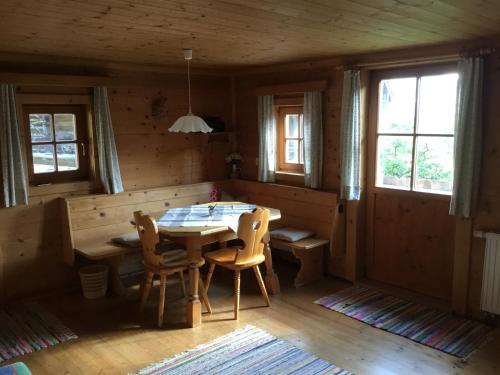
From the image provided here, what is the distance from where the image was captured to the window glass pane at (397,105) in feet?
13.2

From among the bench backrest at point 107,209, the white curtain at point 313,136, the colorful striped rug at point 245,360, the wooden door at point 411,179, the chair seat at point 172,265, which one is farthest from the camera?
the white curtain at point 313,136

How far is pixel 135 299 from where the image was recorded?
4.16 metres

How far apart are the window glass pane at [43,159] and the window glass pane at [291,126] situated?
2.41m

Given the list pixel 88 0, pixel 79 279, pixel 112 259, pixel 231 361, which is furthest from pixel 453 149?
pixel 79 279

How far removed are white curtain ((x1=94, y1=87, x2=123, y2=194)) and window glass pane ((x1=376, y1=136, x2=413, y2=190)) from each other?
2512 mm

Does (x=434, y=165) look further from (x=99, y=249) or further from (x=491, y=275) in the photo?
(x=99, y=249)

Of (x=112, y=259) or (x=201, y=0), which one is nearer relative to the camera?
(x=201, y=0)

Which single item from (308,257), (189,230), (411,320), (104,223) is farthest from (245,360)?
(104,223)

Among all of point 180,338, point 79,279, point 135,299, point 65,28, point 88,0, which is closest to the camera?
point 88,0

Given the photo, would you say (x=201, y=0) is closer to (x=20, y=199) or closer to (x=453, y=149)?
(x=453, y=149)

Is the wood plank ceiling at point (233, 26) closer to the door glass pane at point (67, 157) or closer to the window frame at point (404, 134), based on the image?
the window frame at point (404, 134)

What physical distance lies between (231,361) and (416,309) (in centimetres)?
169

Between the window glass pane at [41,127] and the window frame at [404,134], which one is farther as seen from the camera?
the window glass pane at [41,127]

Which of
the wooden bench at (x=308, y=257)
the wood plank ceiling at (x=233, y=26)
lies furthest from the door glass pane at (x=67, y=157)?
the wooden bench at (x=308, y=257)
